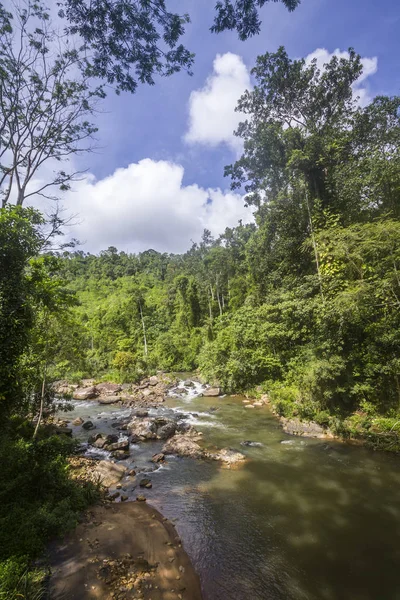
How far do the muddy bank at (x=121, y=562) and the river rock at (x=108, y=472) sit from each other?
210 centimetres

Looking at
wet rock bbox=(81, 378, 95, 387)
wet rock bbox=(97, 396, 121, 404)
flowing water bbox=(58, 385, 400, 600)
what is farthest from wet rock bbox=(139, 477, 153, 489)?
wet rock bbox=(81, 378, 95, 387)

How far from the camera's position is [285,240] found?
2261 cm

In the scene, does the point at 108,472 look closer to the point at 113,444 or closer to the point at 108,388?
the point at 113,444

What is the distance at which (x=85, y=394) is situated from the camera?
957 inches

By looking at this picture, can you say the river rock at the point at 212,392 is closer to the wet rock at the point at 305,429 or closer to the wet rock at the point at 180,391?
the wet rock at the point at 180,391

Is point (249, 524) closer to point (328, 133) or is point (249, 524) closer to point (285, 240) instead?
point (285, 240)

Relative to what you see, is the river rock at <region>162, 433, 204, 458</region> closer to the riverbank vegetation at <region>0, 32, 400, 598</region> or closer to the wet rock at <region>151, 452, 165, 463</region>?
the wet rock at <region>151, 452, 165, 463</region>

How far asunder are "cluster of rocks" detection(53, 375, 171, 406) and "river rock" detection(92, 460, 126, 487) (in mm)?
11358

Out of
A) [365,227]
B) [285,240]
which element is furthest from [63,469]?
[285,240]

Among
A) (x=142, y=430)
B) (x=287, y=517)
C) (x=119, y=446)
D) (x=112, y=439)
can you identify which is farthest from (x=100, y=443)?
(x=287, y=517)

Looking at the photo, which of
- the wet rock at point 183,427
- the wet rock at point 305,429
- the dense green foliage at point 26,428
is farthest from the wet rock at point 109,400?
the wet rock at point 305,429

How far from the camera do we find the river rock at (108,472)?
9625 mm

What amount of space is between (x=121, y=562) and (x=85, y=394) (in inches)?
810

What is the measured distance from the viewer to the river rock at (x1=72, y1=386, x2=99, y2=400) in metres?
24.0
